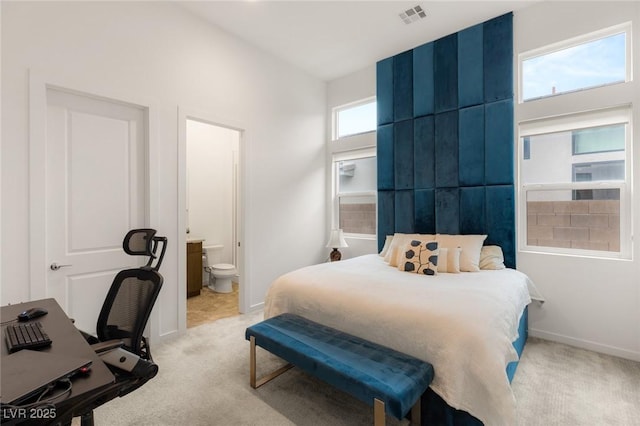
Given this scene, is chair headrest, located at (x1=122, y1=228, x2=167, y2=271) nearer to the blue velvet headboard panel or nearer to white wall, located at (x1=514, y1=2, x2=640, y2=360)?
the blue velvet headboard panel

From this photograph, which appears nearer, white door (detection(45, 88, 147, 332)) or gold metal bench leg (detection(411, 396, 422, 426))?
gold metal bench leg (detection(411, 396, 422, 426))

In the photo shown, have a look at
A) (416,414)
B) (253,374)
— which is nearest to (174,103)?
(253,374)

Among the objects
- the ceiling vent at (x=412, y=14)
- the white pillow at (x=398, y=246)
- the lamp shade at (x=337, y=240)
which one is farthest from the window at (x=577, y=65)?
the lamp shade at (x=337, y=240)

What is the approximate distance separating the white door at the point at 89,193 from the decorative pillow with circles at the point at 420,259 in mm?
2567

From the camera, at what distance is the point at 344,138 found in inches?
181

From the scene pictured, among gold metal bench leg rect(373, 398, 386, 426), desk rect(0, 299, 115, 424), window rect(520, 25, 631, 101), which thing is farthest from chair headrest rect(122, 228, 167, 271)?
window rect(520, 25, 631, 101)

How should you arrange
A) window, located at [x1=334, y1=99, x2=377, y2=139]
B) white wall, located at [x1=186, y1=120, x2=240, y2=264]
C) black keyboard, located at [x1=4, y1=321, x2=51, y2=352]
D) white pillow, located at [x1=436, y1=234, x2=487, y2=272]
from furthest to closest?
white wall, located at [x1=186, y1=120, x2=240, y2=264] < window, located at [x1=334, y1=99, x2=377, y2=139] < white pillow, located at [x1=436, y1=234, x2=487, y2=272] < black keyboard, located at [x1=4, y1=321, x2=51, y2=352]

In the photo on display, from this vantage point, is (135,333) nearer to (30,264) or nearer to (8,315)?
(8,315)

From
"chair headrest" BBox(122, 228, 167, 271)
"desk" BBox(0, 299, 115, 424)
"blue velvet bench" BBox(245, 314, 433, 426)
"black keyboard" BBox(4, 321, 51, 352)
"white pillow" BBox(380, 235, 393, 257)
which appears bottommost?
"blue velvet bench" BBox(245, 314, 433, 426)

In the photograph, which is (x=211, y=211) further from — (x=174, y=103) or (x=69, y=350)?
(x=69, y=350)

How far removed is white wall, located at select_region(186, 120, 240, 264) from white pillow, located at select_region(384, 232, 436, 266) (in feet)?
9.72

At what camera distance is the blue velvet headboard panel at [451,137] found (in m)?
3.15

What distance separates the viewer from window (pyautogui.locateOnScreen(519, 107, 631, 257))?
8.86 feet

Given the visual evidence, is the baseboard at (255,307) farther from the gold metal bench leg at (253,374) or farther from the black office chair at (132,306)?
the black office chair at (132,306)
